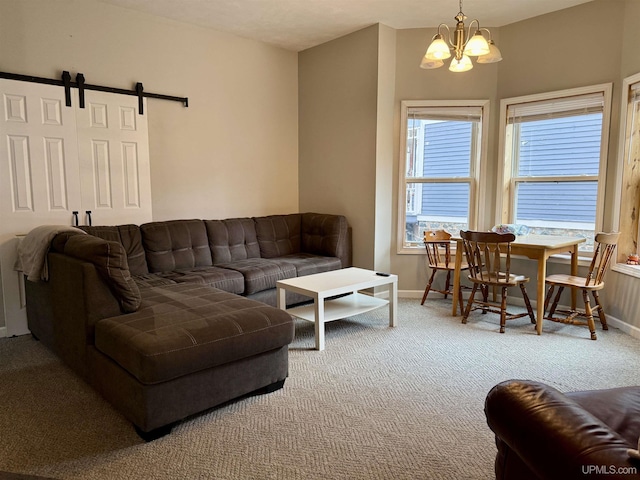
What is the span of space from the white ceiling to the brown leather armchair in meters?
3.59

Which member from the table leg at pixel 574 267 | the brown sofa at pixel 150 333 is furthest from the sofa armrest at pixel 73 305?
the table leg at pixel 574 267

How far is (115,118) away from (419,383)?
10.8 feet

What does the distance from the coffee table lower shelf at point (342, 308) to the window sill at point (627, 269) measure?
1974 mm

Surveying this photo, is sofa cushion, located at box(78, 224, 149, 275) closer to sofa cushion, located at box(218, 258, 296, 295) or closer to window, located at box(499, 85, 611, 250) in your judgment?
sofa cushion, located at box(218, 258, 296, 295)

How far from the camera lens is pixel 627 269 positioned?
11.9 ft

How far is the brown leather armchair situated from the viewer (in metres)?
0.98

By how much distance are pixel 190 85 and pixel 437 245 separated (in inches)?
Answer: 117

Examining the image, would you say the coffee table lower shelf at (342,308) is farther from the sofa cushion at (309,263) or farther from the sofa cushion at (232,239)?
the sofa cushion at (232,239)

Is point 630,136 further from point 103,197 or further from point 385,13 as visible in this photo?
point 103,197

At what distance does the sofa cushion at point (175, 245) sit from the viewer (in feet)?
12.5

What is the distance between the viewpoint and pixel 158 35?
4090 mm

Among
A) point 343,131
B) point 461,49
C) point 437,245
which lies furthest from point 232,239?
point 461,49

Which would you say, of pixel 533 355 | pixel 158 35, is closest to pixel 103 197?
pixel 158 35

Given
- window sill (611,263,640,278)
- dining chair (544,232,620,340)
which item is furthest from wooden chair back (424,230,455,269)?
window sill (611,263,640,278)
